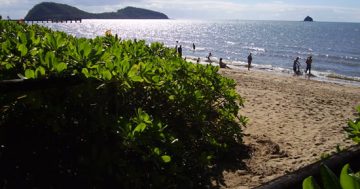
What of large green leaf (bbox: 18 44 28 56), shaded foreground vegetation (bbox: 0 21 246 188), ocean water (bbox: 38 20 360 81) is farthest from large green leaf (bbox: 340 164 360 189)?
ocean water (bbox: 38 20 360 81)

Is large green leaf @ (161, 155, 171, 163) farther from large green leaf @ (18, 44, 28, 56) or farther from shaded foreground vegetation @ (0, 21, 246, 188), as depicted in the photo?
large green leaf @ (18, 44, 28, 56)

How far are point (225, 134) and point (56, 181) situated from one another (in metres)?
3.16

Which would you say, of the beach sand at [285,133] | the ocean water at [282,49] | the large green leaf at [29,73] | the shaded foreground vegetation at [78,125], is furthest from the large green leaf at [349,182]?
the ocean water at [282,49]

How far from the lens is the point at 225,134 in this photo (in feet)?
18.3

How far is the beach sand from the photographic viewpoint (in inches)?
224

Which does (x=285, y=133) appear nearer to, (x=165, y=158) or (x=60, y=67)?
(x=165, y=158)

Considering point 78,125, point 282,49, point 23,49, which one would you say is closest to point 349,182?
point 78,125

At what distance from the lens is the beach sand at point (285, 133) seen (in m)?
5.68

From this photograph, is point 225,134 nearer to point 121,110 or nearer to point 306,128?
point 121,110

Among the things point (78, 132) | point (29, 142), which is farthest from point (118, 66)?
point (29, 142)

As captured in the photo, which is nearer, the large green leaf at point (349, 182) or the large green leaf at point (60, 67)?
the large green leaf at point (349, 182)

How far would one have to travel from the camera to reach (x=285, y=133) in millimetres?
9328

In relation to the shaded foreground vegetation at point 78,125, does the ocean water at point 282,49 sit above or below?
below

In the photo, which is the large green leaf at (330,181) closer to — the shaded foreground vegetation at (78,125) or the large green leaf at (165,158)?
the shaded foreground vegetation at (78,125)
